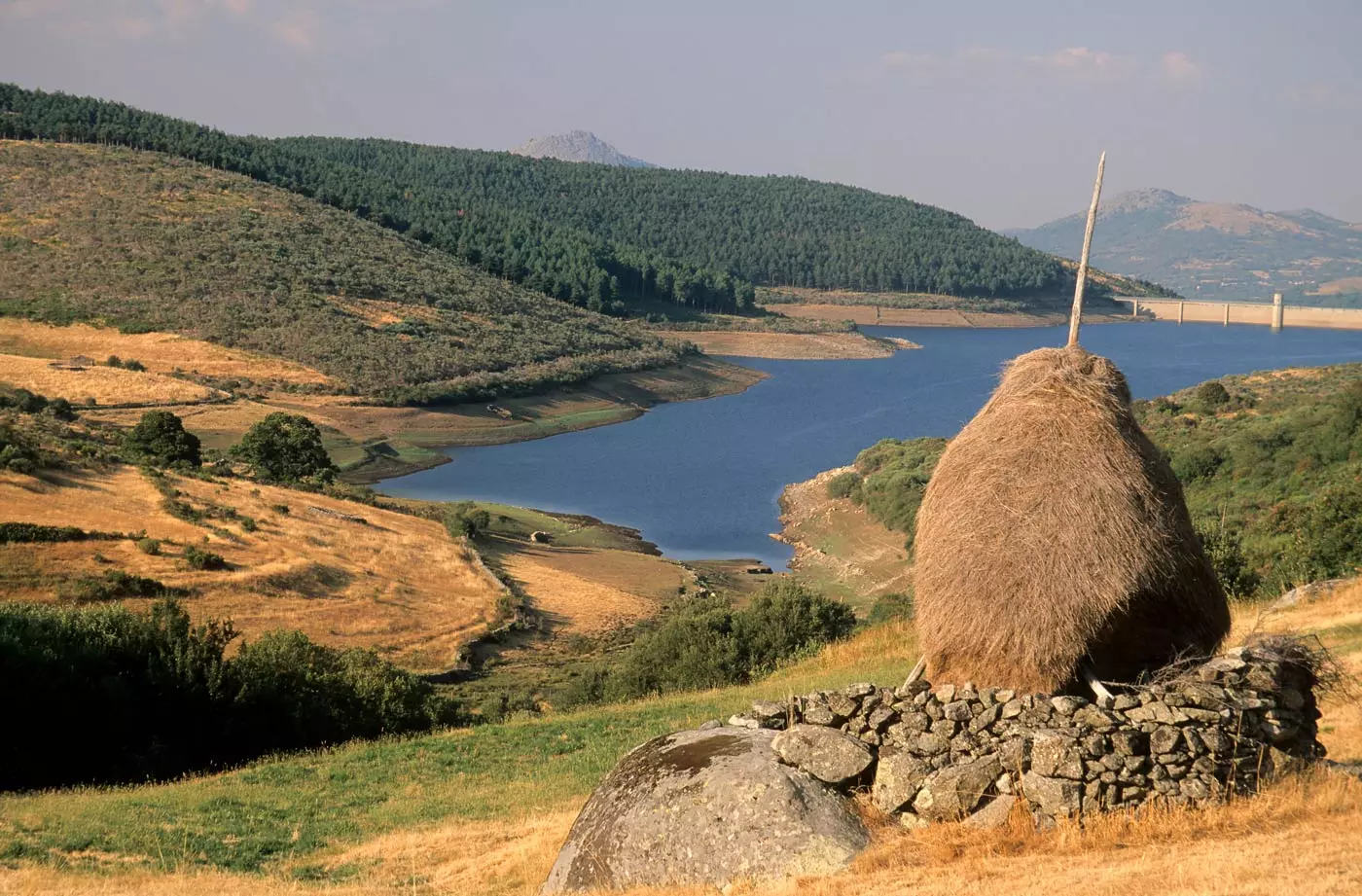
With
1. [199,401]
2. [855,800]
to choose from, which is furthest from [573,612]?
[199,401]

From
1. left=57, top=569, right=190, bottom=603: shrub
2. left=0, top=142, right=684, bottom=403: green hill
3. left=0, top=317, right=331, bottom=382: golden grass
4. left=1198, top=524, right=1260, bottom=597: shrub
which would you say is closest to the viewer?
left=1198, top=524, right=1260, bottom=597: shrub

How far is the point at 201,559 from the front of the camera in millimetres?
36031

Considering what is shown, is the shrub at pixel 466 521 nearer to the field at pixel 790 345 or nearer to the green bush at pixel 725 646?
the green bush at pixel 725 646

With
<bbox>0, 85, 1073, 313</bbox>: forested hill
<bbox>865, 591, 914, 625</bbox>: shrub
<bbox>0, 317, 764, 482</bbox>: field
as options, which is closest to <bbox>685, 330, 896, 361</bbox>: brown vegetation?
<bbox>0, 85, 1073, 313</bbox>: forested hill

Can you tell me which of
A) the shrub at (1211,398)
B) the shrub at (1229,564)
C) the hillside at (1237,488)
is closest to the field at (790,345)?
the hillside at (1237,488)

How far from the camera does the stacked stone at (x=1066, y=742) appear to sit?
8.49 meters

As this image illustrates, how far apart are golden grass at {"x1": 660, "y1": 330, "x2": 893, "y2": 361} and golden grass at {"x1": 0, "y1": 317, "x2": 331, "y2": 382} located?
181 feet

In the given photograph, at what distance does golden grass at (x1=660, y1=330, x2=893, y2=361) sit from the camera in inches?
5153

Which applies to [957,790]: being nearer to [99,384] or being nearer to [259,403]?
[99,384]

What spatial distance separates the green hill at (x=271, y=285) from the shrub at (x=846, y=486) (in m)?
33.6

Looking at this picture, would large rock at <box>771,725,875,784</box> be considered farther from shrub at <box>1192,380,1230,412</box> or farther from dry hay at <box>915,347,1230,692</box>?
shrub at <box>1192,380,1230,412</box>

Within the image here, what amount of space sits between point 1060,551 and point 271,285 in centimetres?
9457

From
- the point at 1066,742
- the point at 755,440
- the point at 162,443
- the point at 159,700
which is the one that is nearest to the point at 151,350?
the point at 162,443

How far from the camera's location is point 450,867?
35.5ft
